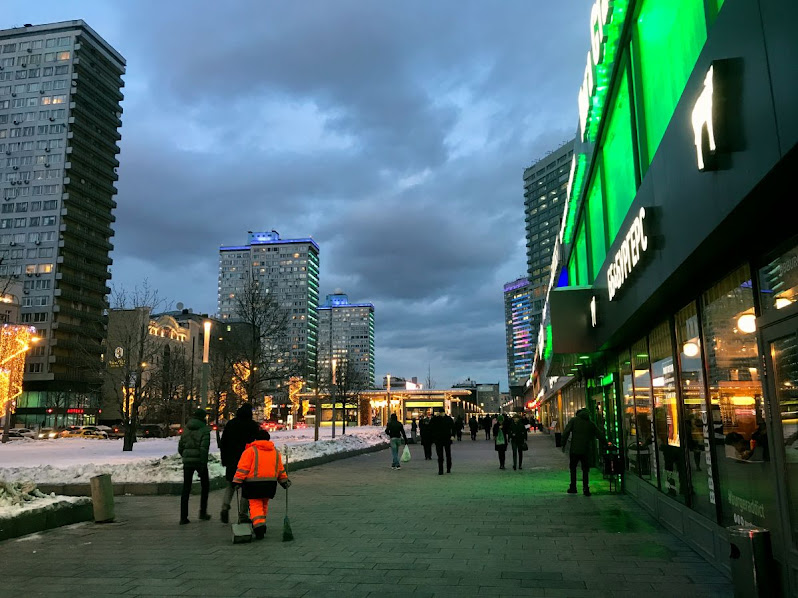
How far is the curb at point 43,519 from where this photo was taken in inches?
345

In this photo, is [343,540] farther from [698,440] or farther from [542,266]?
[542,266]

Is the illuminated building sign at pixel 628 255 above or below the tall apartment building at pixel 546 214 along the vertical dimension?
below

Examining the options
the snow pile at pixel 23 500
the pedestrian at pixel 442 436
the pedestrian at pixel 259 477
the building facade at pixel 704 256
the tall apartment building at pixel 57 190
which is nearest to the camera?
the building facade at pixel 704 256

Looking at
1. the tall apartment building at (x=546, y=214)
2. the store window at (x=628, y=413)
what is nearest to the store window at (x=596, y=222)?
the store window at (x=628, y=413)

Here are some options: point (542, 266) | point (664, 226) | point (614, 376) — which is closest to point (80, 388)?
point (614, 376)

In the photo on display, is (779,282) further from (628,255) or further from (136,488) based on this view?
(136,488)

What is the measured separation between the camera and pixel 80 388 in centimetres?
9088

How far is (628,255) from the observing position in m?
8.31

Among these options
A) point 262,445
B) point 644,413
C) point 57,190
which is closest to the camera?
point 262,445

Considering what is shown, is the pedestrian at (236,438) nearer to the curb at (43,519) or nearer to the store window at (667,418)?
the curb at (43,519)

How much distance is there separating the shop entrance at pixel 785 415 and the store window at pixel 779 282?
20 cm

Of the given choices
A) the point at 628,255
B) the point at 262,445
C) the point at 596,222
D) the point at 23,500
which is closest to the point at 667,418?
the point at 628,255

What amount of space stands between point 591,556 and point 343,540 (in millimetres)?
3253

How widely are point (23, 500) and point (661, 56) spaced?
11.1m
